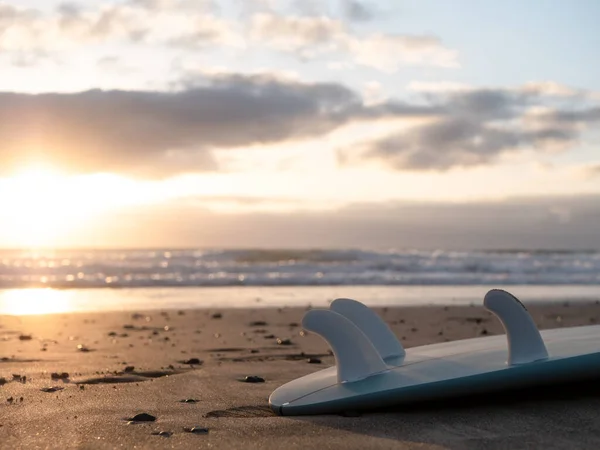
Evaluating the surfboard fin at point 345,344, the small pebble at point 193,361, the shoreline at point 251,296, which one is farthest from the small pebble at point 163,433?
the shoreline at point 251,296

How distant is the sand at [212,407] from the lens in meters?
2.85

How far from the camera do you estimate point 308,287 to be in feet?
55.2

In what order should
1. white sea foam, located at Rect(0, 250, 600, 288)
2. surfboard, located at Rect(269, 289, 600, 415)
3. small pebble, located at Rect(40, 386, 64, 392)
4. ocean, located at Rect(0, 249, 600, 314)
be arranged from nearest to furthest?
surfboard, located at Rect(269, 289, 600, 415) → small pebble, located at Rect(40, 386, 64, 392) → ocean, located at Rect(0, 249, 600, 314) → white sea foam, located at Rect(0, 250, 600, 288)

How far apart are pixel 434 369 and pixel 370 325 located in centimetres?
62

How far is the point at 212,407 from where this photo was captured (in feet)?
11.7

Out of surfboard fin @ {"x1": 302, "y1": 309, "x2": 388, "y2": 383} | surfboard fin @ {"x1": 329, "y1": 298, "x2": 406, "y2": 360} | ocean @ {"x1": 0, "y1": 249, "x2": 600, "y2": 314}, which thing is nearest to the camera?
surfboard fin @ {"x1": 302, "y1": 309, "x2": 388, "y2": 383}

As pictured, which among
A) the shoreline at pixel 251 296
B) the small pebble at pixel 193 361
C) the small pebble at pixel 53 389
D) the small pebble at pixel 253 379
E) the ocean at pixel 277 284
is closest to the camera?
the small pebble at pixel 53 389

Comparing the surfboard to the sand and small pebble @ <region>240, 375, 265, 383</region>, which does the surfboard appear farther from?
small pebble @ <region>240, 375, 265, 383</region>

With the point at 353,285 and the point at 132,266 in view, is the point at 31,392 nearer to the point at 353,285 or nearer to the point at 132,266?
the point at 353,285

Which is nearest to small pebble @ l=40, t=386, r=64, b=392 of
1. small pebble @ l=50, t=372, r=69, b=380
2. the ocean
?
small pebble @ l=50, t=372, r=69, b=380

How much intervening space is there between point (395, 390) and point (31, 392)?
208 cm

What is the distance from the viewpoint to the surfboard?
314 centimetres

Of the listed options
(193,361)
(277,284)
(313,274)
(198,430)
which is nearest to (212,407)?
(198,430)

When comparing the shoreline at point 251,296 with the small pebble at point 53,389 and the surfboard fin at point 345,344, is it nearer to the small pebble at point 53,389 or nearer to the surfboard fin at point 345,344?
the small pebble at point 53,389
